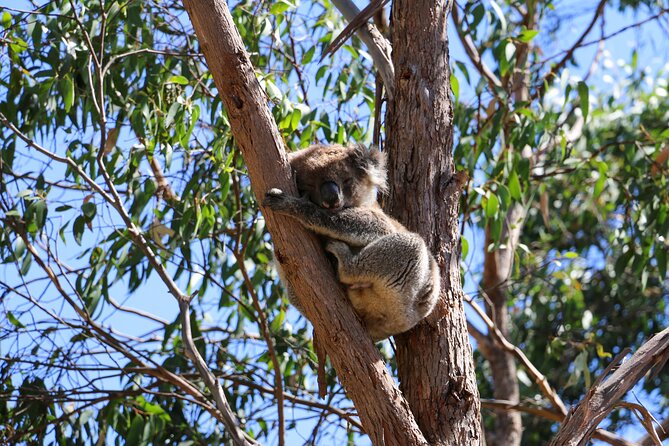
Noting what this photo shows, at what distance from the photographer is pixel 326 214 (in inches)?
119

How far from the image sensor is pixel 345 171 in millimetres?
3432

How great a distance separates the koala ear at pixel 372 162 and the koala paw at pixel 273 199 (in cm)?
73

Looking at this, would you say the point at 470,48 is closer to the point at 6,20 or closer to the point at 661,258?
the point at 661,258

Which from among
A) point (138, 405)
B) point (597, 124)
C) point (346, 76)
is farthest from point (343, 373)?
point (597, 124)

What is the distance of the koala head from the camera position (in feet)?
11.0

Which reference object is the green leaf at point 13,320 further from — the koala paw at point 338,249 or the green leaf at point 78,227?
the koala paw at point 338,249

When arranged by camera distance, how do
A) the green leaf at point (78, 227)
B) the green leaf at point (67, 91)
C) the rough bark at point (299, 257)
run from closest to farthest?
the rough bark at point (299, 257)
the green leaf at point (67, 91)
the green leaf at point (78, 227)

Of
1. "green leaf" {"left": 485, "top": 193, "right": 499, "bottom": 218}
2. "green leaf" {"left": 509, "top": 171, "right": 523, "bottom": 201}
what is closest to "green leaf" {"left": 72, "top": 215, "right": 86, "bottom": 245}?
"green leaf" {"left": 485, "top": 193, "right": 499, "bottom": 218}

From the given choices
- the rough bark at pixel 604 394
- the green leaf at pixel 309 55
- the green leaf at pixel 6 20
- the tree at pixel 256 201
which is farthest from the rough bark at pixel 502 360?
the green leaf at pixel 6 20

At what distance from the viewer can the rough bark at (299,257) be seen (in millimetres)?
2703

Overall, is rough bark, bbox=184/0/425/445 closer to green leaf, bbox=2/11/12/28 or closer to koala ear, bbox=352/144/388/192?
koala ear, bbox=352/144/388/192

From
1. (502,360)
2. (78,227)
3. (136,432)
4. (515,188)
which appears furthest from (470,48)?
(136,432)

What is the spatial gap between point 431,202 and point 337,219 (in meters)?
0.48

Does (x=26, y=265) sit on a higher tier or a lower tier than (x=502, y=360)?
higher
